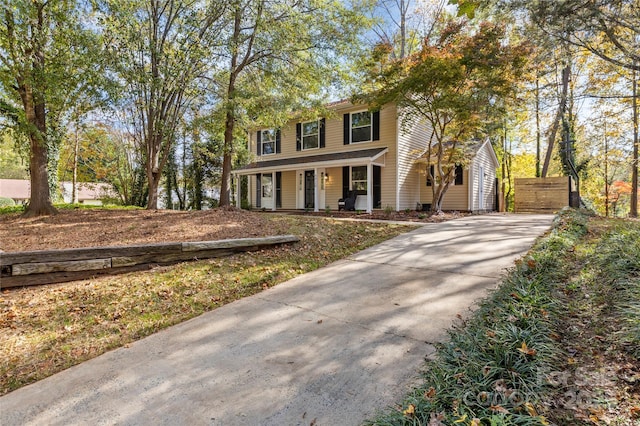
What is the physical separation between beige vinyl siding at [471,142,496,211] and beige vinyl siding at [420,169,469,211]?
0.30m

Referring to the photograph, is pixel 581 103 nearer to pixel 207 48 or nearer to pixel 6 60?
pixel 207 48

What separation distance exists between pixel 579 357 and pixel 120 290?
461 cm

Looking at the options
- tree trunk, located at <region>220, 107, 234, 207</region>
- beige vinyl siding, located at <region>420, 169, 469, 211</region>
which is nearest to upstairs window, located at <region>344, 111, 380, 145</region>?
beige vinyl siding, located at <region>420, 169, 469, 211</region>

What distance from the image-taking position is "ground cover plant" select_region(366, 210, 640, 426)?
1645mm

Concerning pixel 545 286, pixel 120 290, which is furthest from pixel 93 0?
pixel 545 286

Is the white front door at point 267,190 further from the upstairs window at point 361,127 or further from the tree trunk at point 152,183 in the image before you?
the tree trunk at point 152,183

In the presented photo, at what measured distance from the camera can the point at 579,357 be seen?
7.00 feet

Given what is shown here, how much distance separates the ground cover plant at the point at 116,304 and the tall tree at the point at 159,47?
15.5ft

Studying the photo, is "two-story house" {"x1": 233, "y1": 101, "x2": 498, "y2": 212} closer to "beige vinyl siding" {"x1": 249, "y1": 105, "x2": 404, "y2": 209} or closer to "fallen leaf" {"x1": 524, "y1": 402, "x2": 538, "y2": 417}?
"beige vinyl siding" {"x1": 249, "y1": 105, "x2": 404, "y2": 209}

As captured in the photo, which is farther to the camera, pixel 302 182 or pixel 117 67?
pixel 302 182

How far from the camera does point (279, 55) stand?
1036 centimetres

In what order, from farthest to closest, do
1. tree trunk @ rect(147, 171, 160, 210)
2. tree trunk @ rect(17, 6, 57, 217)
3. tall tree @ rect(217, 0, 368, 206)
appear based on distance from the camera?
tree trunk @ rect(147, 171, 160, 210), tall tree @ rect(217, 0, 368, 206), tree trunk @ rect(17, 6, 57, 217)

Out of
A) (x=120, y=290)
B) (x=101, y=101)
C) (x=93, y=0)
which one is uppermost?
(x=93, y=0)

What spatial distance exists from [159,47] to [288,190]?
9.26 m
